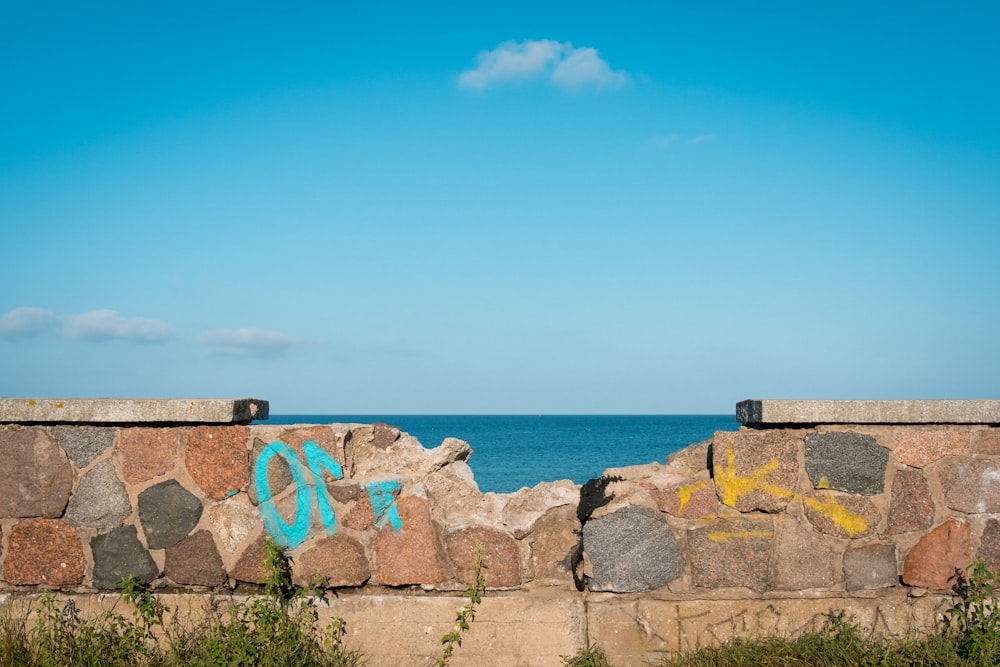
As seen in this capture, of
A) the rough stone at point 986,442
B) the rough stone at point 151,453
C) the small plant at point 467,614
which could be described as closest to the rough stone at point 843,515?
the rough stone at point 986,442

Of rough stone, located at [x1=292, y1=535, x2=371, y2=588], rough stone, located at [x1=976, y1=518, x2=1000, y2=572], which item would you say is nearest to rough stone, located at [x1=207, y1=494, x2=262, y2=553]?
rough stone, located at [x1=292, y1=535, x2=371, y2=588]

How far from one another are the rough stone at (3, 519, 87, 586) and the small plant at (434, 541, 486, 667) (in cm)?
202

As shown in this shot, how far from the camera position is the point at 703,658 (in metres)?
4.02

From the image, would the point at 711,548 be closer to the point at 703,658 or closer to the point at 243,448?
the point at 703,658

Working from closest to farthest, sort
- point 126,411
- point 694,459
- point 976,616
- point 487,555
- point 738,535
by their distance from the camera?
point 976,616 < point 738,535 < point 487,555 < point 126,411 < point 694,459

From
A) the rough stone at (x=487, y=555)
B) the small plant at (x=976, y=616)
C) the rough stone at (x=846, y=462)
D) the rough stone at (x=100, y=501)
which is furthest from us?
the rough stone at (x=100, y=501)

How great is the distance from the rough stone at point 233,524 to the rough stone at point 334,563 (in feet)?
1.01

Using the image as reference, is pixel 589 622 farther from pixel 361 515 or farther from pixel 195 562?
pixel 195 562

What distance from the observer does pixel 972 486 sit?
416cm

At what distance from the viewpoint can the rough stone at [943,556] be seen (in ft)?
13.6

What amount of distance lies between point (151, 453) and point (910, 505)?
3.99 meters

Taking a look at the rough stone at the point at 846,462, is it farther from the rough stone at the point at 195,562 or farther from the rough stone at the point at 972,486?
the rough stone at the point at 195,562

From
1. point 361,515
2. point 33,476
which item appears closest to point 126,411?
point 33,476

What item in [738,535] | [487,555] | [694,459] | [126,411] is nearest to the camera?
[738,535]
